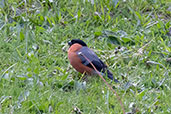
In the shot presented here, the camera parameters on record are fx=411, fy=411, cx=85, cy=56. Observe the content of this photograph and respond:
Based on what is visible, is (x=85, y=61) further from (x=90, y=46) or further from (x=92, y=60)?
(x=90, y=46)

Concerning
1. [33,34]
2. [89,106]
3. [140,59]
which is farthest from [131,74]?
[33,34]

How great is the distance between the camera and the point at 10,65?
524cm

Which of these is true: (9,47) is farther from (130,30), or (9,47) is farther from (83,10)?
(130,30)

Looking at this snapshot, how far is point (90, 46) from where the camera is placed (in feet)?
20.0

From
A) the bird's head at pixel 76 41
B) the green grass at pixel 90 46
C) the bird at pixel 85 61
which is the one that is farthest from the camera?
the bird's head at pixel 76 41

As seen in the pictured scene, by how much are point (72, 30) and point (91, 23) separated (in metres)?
0.40

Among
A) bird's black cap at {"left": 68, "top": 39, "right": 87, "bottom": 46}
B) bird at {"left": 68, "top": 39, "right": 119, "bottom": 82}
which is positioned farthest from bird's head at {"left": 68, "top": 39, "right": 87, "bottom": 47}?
bird at {"left": 68, "top": 39, "right": 119, "bottom": 82}

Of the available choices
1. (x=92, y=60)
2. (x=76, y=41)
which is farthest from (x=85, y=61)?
(x=76, y=41)

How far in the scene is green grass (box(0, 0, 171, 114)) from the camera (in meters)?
4.32

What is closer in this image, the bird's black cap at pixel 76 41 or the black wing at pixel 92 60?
the black wing at pixel 92 60

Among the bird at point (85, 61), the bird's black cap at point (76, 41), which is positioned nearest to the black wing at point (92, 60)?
the bird at point (85, 61)

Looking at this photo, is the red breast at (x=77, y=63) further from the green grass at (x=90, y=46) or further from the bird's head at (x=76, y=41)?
Answer: the bird's head at (x=76, y=41)

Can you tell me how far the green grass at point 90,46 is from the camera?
432 cm

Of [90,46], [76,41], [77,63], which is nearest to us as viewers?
[77,63]
